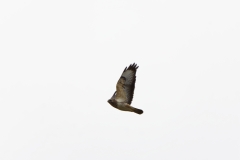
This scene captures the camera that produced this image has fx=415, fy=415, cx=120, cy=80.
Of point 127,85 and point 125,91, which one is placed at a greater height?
point 127,85

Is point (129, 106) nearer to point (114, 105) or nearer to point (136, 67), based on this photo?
point (114, 105)

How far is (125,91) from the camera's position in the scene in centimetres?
1263

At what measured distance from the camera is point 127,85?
12.7m

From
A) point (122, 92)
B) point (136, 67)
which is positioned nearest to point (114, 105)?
point (122, 92)

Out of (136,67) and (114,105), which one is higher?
(136,67)

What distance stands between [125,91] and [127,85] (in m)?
0.20

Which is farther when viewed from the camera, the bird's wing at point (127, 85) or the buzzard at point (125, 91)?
the bird's wing at point (127, 85)

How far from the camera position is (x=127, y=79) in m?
12.8

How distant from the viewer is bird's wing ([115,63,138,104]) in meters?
12.4

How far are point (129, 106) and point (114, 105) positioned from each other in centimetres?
56

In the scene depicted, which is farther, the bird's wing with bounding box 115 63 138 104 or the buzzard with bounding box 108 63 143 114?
the bird's wing with bounding box 115 63 138 104

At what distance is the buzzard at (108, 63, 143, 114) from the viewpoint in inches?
478

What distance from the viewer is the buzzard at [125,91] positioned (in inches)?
478

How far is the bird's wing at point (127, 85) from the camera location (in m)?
12.4
